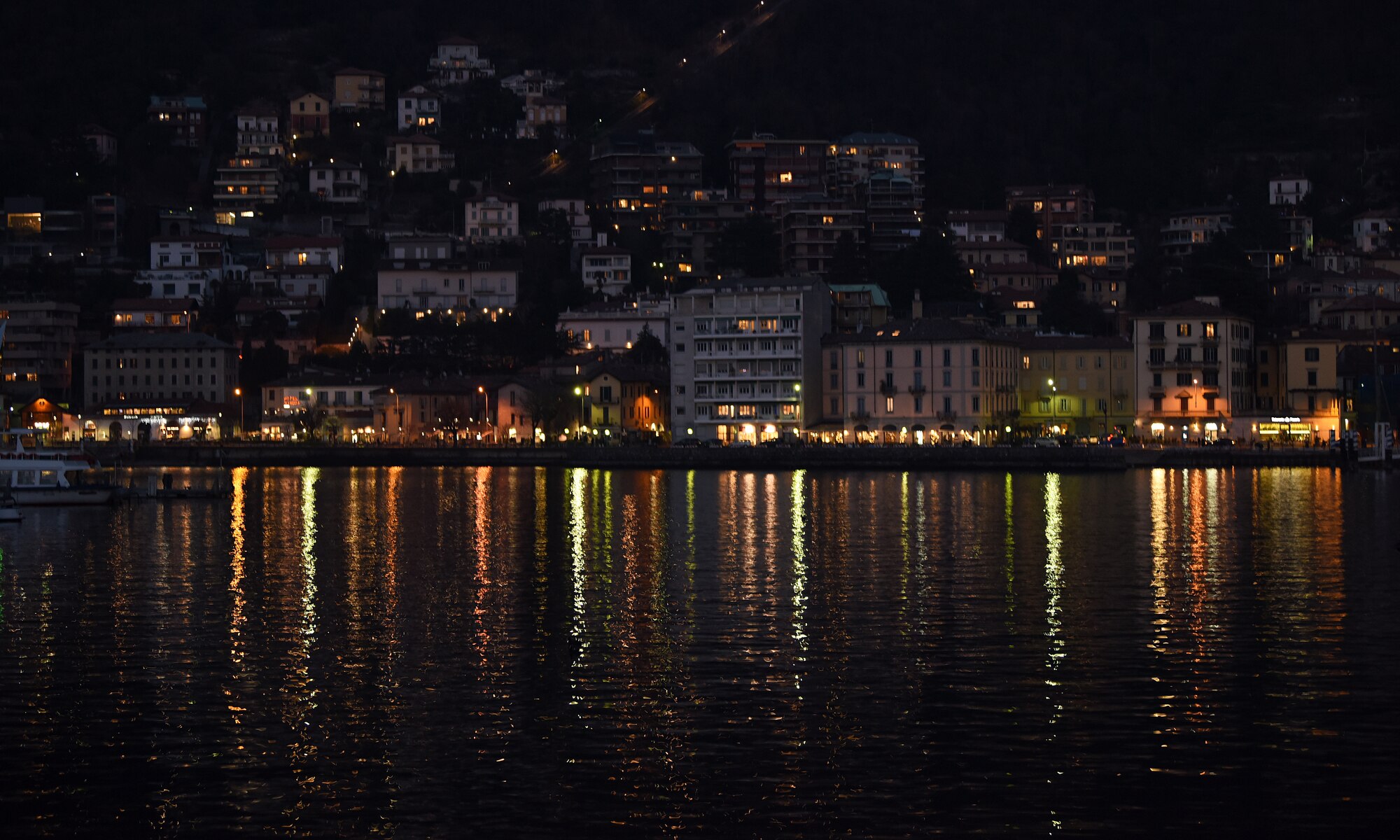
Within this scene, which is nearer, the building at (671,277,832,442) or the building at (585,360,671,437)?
the building at (671,277,832,442)

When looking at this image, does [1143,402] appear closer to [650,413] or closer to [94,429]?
[650,413]

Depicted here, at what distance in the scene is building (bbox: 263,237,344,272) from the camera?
428 ft

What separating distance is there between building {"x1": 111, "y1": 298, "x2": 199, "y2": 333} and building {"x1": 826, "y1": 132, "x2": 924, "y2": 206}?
196 ft

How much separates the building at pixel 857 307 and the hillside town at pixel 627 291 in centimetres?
36

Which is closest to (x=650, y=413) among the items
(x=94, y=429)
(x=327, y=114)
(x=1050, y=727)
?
(x=94, y=429)

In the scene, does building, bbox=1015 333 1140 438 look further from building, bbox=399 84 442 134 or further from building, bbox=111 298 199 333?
building, bbox=399 84 442 134

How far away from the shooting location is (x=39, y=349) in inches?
4796

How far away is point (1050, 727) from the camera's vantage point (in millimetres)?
20062

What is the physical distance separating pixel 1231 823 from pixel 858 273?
365 ft

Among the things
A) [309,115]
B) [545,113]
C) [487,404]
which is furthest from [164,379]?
[545,113]

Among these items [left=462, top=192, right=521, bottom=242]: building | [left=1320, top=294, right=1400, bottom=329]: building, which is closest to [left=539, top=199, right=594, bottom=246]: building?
[left=462, top=192, right=521, bottom=242]: building

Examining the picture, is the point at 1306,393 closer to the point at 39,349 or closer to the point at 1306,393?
the point at 1306,393

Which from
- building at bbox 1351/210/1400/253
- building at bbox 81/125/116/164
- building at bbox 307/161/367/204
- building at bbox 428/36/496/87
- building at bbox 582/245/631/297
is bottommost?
building at bbox 582/245/631/297

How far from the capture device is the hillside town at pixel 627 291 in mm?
98500
